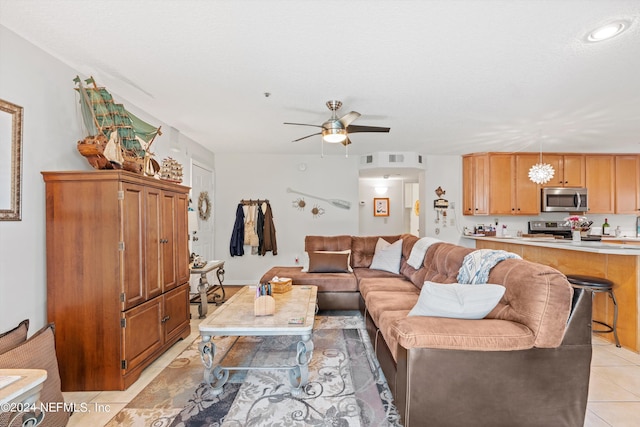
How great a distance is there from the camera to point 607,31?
1.98m

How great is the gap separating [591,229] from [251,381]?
6.64m

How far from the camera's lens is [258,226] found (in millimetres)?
5879

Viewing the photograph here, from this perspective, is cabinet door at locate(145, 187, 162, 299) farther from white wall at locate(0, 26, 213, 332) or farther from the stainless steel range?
the stainless steel range

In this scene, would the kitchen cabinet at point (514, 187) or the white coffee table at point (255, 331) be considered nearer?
the white coffee table at point (255, 331)

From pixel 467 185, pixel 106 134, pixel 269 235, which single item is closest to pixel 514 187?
pixel 467 185

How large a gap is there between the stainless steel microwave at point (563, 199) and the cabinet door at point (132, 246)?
6251mm

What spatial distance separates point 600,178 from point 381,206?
4.29 m

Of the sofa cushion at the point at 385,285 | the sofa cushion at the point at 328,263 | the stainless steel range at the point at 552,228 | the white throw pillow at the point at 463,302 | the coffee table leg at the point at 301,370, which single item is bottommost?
the coffee table leg at the point at 301,370

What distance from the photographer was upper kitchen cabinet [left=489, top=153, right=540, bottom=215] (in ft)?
18.4

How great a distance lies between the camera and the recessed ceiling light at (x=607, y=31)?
1.91 meters

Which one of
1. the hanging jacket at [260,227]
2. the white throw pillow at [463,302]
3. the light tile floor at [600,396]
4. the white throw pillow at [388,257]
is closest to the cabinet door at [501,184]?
the white throw pillow at [388,257]

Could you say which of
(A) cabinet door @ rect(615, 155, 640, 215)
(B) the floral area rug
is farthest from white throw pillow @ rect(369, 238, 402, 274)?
(A) cabinet door @ rect(615, 155, 640, 215)

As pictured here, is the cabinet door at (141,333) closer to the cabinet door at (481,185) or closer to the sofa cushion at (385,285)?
the sofa cushion at (385,285)

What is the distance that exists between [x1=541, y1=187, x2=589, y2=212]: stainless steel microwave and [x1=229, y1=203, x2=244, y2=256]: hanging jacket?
552cm
